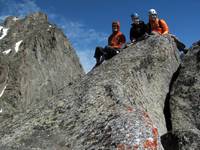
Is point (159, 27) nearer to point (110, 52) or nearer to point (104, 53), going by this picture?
point (110, 52)

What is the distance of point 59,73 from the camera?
7644 centimetres

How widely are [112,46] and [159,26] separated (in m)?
2.78

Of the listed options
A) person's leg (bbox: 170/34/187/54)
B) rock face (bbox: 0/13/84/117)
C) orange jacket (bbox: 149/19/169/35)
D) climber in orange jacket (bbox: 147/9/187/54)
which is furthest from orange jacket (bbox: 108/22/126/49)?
rock face (bbox: 0/13/84/117)

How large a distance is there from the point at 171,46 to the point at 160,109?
4.09m

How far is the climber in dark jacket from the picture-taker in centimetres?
2153

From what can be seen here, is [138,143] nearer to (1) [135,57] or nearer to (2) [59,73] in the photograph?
(1) [135,57]

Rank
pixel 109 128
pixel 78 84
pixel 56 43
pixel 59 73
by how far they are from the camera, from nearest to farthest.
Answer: pixel 109 128, pixel 78 84, pixel 59 73, pixel 56 43

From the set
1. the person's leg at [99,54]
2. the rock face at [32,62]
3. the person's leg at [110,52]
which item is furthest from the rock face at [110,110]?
the rock face at [32,62]

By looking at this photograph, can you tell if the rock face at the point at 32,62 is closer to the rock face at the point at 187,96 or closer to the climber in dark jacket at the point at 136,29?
the climber in dark jacket at the point at 136,29

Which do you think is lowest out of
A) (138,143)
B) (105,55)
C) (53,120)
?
(138,143)

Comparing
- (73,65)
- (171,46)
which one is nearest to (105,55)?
(171,46)

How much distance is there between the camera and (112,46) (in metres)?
22.0

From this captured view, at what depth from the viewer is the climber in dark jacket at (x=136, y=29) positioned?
70.6ft

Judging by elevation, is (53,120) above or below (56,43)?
below
